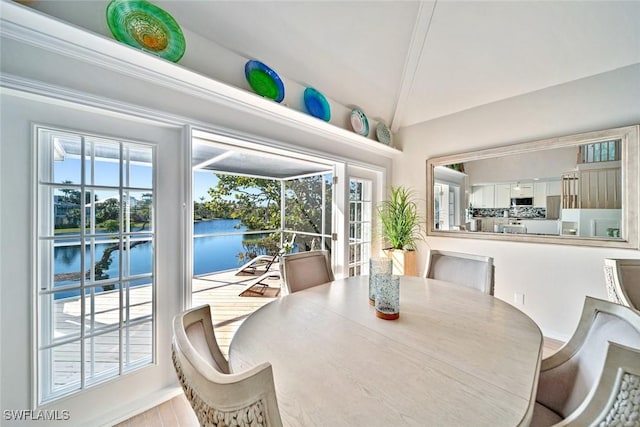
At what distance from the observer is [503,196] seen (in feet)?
9.59

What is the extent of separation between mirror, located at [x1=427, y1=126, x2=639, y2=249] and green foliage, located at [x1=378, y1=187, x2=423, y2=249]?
21 cm

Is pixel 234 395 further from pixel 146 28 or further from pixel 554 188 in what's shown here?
pixel 554 188

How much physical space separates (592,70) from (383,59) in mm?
1994

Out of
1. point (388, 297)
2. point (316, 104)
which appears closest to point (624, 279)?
point (388, 297)

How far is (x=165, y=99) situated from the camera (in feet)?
5.50

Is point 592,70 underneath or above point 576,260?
above

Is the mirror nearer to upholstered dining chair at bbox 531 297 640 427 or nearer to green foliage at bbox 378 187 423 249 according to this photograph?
green foliage at bbox 378 187 423 249

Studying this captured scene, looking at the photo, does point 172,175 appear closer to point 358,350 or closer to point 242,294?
point 358,350

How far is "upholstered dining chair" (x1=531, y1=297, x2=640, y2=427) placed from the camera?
0.55 metres

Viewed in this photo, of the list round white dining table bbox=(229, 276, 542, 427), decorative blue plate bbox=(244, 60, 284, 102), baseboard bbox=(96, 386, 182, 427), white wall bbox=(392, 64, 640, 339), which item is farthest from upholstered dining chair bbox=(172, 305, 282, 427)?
white wall bbox=(392, 64, 640, 339)

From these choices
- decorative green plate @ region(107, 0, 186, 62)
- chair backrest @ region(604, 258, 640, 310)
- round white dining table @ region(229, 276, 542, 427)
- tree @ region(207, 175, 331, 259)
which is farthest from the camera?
tree @ region(207, 175, 331, 259)

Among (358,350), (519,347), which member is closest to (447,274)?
(519,347)

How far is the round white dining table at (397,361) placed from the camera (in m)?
0.63

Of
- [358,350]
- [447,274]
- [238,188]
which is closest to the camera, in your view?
[358,350]
